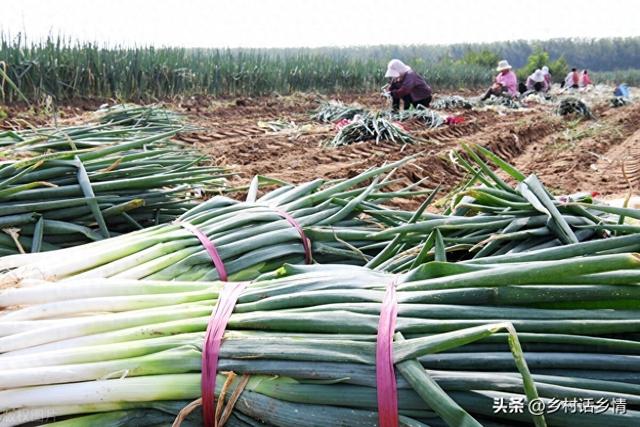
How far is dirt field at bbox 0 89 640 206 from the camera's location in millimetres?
6148

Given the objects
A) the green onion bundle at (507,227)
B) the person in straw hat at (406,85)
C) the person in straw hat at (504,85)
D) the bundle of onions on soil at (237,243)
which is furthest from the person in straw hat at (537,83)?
the green onion bundle at (507,227)

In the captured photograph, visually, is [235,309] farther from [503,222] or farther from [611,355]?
[503,222]

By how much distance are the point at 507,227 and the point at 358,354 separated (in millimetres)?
904

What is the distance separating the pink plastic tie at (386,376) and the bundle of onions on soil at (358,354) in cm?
2

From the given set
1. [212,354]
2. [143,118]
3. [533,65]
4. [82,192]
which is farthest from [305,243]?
[533,65]

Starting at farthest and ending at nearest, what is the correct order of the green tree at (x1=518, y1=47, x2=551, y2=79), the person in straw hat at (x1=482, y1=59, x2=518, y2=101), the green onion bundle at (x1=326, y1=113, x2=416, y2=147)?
the green tree at (x1=518, y1=47, x2=551, y2=79)
the person in straw hat at (x1=482, y1=59, x2=518, y2=101)
the green onion bundle at (x1=326, y1=113, x2=416, y2=147)

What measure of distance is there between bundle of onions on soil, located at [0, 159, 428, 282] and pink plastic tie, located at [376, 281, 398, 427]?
0.87 meters

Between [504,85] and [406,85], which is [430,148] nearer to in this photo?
[406,85]

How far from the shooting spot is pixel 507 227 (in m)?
1.89

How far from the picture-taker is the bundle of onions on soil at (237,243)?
1.82 m

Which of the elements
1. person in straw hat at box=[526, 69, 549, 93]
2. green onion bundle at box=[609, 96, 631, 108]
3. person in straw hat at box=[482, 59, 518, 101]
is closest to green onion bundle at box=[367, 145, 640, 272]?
person in straw hat at box=[482, 59, 518, 101]

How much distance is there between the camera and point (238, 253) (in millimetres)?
2014

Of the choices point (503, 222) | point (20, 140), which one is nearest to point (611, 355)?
point (503, 222)

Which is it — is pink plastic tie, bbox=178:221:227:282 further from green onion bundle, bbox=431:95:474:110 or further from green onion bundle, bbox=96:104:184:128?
green onion bundle, bbox=431:95:474:110
